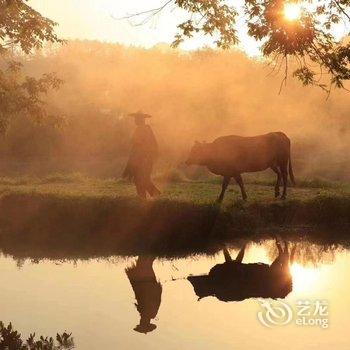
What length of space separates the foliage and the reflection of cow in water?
305cm

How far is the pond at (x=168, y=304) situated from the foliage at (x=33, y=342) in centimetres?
16

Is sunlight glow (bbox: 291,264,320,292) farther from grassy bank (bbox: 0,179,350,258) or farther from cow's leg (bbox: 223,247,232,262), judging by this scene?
grassy bank (bbox: 0,179,350,258)

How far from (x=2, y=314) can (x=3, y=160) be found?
1465 inches

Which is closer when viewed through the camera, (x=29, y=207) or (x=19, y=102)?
(x=29, y=207)

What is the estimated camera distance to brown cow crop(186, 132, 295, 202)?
720 inches

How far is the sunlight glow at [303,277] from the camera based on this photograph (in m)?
10.8

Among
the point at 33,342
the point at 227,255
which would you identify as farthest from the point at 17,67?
the point at 33,342

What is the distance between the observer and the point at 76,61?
74.9 meters

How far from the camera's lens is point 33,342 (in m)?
8.24

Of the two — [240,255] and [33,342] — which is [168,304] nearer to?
[33,342]

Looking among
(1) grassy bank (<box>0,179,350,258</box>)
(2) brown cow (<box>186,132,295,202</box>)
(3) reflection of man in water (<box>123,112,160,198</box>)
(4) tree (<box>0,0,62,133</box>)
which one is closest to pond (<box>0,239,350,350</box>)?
(1) grassy bank (<box>0,179,350,258</box>)

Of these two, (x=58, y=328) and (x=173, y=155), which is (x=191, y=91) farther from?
(x=58, y=328)

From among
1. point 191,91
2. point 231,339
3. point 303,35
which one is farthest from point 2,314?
point 191,91

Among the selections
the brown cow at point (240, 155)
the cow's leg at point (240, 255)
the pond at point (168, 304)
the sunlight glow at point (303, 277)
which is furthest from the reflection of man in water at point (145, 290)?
the brown cow at point (240, 155)
